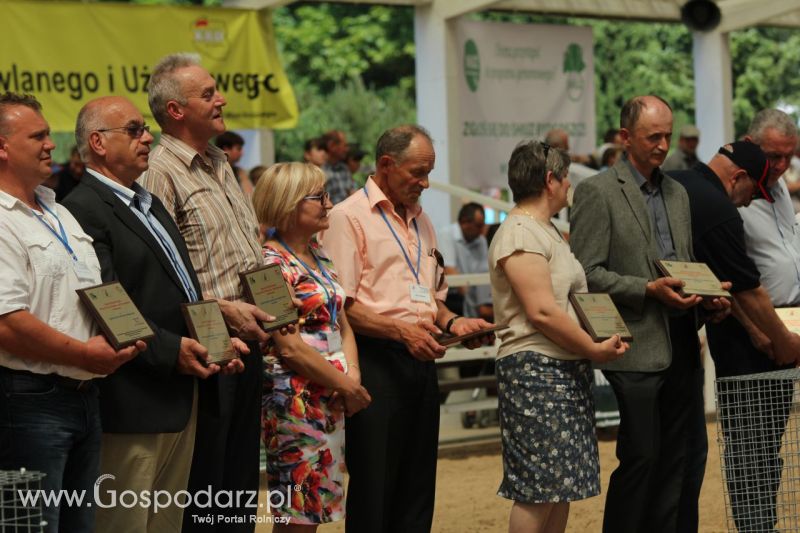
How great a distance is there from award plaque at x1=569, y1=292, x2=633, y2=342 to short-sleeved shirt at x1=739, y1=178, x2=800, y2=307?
1.13m

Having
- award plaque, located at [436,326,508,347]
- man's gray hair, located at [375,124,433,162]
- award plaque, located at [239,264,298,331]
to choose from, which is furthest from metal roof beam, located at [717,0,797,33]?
award plaque, located at [239,264,298,331]

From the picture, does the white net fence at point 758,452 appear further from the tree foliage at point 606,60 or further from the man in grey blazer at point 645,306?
the tree foliage at point 606,60

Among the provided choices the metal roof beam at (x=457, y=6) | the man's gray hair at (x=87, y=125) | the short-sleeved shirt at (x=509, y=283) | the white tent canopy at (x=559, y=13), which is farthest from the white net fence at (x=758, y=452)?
the metal roof beam at (x=457, y=6)

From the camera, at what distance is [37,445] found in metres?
3.70

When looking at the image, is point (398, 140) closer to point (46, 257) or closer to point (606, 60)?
point (46, 257)

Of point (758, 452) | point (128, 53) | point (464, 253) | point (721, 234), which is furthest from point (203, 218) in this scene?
point (464, 253)

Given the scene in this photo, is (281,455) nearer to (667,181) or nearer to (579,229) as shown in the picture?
(579,229)

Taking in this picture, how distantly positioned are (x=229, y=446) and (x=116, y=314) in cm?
89

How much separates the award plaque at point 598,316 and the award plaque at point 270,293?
111cm

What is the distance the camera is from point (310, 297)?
4.64 metres

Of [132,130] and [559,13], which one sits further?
[559,13]

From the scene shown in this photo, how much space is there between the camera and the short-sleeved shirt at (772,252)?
5.69 m

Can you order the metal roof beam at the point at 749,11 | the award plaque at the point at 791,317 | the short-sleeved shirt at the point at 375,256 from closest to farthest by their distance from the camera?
the short-sleeved shirt at the point at 375,256
the award plaque at the point at 791,317
the metal roof beam at the point at 749,11

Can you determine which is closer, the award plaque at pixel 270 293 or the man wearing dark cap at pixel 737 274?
the award plaque at pixel 270 293
